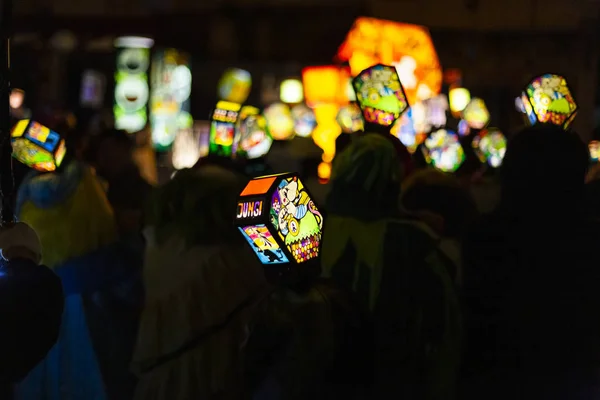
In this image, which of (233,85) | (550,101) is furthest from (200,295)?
(233,85)

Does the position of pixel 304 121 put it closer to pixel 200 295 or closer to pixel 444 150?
pixel 444 150

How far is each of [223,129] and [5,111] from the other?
9.41 ft

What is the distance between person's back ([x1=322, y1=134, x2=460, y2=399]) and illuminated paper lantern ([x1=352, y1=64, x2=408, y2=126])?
858mm

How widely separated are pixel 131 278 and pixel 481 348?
192 centimetres

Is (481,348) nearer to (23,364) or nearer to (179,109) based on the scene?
(23,364)

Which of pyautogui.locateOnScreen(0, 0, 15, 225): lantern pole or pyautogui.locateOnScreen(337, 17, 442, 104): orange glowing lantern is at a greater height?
pyautogui.locateOnScreen(337, 17, 442, 104): orange glowing lantern

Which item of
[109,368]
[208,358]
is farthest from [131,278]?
[208,358]

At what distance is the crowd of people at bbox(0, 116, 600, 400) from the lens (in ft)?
8.37

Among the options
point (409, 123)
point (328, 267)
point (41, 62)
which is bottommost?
point (328, 267)

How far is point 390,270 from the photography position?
11.8 ft

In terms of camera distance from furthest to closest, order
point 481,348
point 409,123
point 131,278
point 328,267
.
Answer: point 409,123
point 131,278
point 328,267
point 481,348

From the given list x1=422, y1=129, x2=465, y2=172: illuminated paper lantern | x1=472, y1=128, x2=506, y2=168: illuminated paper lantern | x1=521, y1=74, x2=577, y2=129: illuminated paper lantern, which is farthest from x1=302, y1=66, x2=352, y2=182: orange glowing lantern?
x1=521, y1=74, x2=577, y2=129: illuminated paper lantern

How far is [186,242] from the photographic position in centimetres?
384

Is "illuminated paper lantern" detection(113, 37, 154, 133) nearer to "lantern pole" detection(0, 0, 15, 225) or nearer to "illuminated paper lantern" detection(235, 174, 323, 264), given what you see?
"lantern pole" detection(0, 0, 15, 225)
